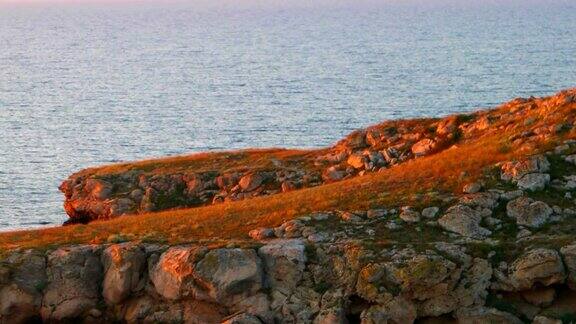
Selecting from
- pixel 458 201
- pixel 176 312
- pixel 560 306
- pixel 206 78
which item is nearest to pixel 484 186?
pixel 458 201

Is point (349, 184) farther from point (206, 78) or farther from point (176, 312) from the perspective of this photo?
point (206, 78)

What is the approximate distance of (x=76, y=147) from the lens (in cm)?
11306

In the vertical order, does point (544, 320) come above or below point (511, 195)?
below

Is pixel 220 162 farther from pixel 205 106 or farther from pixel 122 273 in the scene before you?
pixel 205 106

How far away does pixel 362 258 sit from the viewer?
42438 mm

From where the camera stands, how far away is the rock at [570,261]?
41125 mm

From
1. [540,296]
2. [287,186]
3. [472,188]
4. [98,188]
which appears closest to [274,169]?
[287,186]

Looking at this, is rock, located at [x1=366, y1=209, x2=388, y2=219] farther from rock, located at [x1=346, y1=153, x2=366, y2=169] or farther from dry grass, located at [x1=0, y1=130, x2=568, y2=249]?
rock, located at [x1=346, y1=153, x2=366, y2=169]

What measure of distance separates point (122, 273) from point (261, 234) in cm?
643

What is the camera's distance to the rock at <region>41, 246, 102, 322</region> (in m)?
44.1

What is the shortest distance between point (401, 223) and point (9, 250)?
1750 centimetres

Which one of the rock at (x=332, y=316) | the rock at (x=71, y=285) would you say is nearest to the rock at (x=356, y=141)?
the rock at (x=71, y=285)

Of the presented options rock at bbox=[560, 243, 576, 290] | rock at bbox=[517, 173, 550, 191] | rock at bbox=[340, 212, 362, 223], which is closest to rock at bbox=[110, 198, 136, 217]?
rock at bbox=[340, 212, 362, 223]

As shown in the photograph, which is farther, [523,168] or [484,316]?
[523,168]
